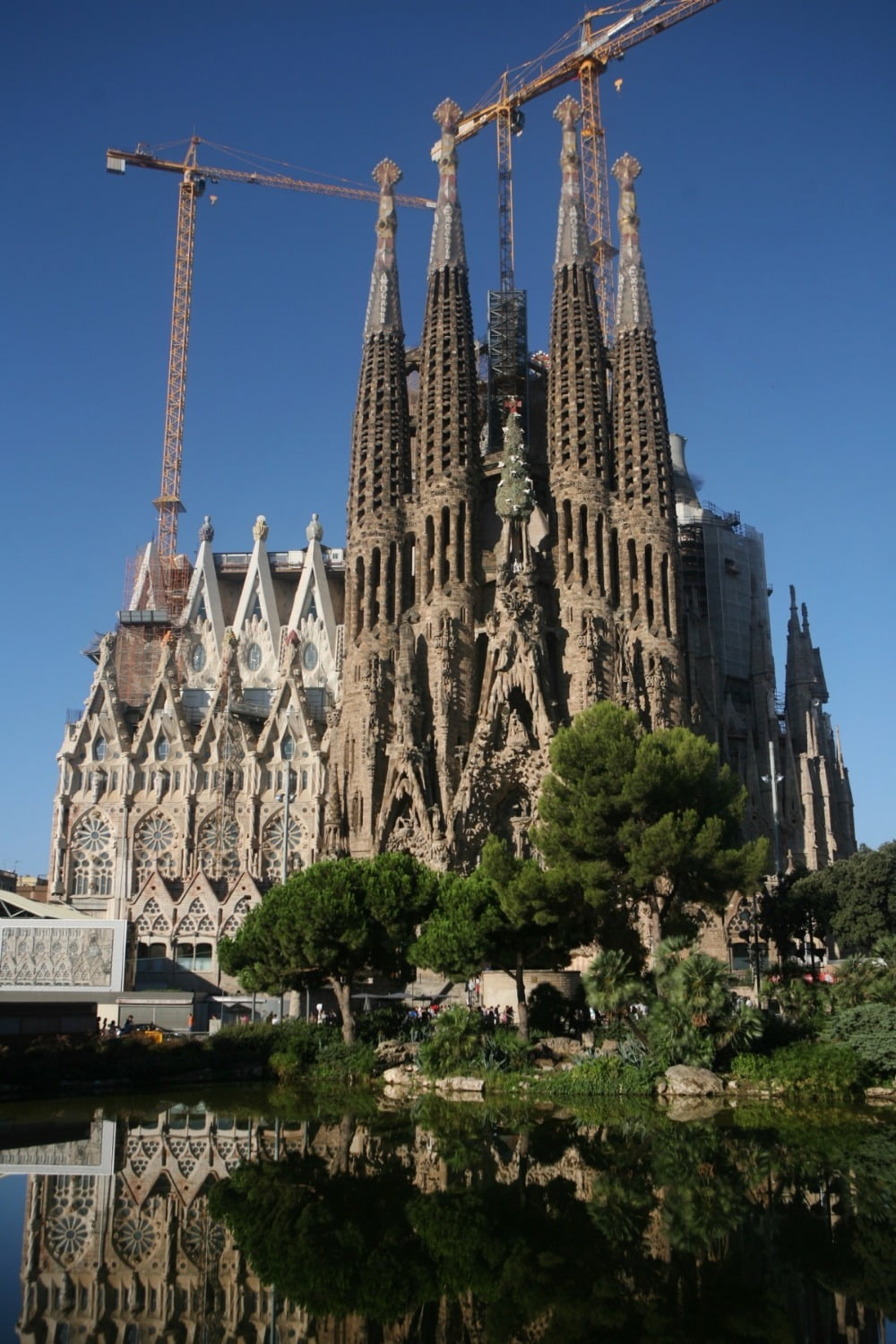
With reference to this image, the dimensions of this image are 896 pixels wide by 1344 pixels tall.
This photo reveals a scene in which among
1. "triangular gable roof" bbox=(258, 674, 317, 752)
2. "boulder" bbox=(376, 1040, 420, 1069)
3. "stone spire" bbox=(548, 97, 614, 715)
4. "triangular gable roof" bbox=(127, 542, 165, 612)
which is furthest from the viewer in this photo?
"triangular gable roof" bbox=(127, 542, 165, 612)

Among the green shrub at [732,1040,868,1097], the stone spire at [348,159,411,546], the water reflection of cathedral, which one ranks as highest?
the stone spire at [348,159,411,546]

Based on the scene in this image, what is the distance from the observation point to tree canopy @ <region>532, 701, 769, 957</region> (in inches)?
1242

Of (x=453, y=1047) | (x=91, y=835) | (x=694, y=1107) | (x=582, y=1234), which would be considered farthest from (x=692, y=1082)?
(x=91, y=835)

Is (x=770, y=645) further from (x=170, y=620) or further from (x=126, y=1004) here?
(x=126, y=1004)

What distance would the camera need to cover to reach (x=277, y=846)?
5688 centimetres

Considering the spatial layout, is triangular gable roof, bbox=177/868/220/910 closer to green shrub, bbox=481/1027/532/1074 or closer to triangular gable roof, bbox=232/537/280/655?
green shrub, bbox=481/1027/532/1074

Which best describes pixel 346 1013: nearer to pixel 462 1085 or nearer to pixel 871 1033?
pixel 462 1085

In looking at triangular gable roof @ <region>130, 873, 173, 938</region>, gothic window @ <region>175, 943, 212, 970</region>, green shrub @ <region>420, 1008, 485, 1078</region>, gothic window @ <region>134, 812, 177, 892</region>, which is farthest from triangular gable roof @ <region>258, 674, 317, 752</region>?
green shrub @ <region>420, 1008, 485, 1078</region>

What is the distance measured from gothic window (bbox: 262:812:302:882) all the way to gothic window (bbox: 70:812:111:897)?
7.21 metres

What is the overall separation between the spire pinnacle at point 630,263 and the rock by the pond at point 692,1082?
39.4 m

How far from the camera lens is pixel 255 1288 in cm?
1271

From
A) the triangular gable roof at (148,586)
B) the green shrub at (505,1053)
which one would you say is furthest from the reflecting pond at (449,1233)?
the triangular gable roof at (148,586)

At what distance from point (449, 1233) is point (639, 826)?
60.5 ft

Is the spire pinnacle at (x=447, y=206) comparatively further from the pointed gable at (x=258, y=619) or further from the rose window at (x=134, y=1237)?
the rose window at (x=134, y=1237)
